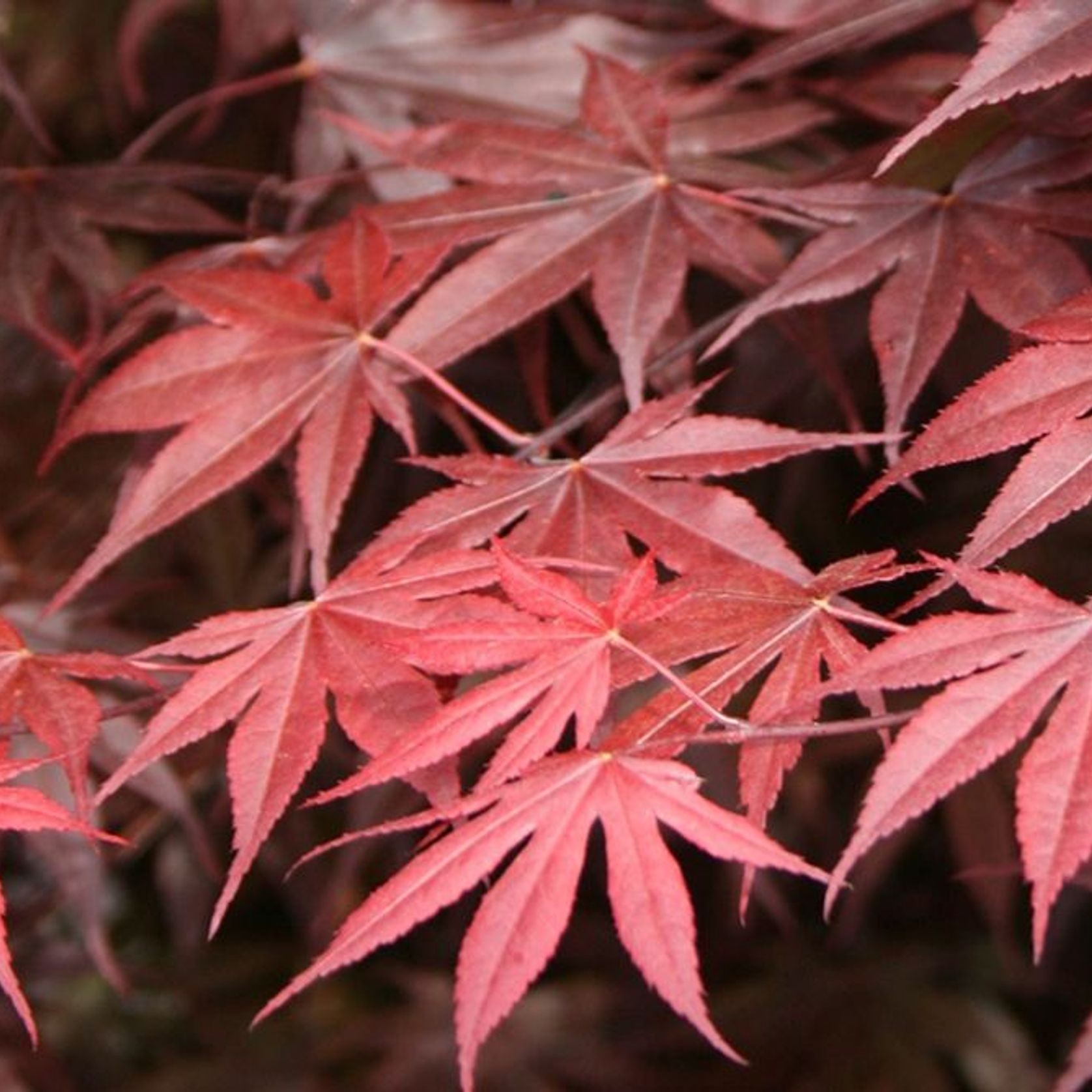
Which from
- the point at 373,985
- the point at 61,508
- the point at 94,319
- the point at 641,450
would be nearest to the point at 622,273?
the point at 641,450

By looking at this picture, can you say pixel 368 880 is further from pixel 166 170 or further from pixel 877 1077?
pixel 166 170

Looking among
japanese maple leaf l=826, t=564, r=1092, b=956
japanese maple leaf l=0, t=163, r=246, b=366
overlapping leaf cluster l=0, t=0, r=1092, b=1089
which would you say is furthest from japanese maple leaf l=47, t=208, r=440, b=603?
japanese maple leaf l=826, t=564, r=1092, b=956

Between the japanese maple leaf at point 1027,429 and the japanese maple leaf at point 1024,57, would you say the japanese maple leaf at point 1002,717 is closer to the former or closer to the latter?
the japanese maple leaf at point 1027,429

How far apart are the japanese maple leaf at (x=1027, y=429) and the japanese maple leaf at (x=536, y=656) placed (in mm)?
91

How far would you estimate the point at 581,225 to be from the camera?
773 millimetres

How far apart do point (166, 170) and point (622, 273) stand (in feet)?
1.03

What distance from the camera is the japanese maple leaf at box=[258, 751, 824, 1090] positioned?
0.50 meters

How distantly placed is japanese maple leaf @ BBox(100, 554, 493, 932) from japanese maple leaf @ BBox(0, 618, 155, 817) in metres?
0.02

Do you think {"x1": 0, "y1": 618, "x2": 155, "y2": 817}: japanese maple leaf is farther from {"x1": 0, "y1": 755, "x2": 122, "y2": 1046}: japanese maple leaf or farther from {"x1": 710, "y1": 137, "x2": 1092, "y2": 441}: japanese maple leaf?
{"x1": 710, "y1": 137, "x2": 1092, "y2": 441}: japanese maple leaf

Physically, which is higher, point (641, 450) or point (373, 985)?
point (641, 450)

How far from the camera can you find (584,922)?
1631 millimetres

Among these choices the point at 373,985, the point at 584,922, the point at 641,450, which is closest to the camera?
the point at 641,450

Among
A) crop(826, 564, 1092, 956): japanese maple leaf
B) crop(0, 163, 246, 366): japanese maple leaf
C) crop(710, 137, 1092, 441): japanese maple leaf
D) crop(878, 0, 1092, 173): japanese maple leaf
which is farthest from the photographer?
crop(0, 163, 246, 366): japanese maple leaf

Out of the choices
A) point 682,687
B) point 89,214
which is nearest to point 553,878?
point 682,687
